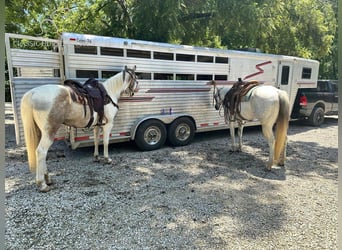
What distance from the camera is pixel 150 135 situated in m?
6.32

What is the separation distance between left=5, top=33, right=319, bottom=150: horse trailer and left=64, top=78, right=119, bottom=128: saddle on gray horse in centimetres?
43

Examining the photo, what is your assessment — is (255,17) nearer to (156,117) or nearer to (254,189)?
(156,117)

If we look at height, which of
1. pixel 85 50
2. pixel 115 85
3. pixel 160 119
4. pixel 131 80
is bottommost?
pixel 160 119

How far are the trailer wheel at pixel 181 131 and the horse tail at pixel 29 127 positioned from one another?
3.34m

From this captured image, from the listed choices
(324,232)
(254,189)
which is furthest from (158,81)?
(324,232)

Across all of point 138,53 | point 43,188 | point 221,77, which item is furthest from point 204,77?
Result: point 43,188

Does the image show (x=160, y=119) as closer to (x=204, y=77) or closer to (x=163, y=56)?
(x=163, y=56)

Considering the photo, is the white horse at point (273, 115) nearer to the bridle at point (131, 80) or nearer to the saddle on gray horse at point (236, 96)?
the saddle on gray horse at point (236, 96)

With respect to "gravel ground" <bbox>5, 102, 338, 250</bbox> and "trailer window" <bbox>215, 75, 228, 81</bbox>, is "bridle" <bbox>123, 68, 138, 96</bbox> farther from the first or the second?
"trailer window" <bbox>215, 75, 228, 81</bbox>

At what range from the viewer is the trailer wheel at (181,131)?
6625mm

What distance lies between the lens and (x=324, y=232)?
10.2 feet

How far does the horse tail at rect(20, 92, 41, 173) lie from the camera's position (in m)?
3.91

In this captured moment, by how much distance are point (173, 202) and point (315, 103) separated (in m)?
8.72

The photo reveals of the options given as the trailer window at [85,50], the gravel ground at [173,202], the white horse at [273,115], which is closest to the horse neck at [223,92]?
the white horse at [273,115]
